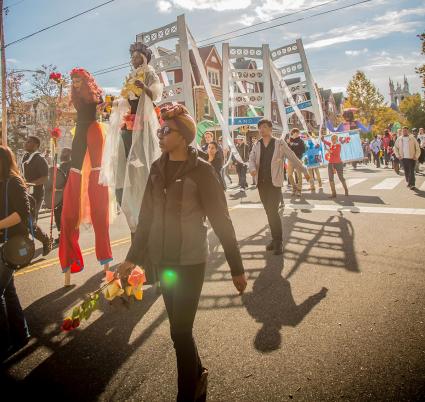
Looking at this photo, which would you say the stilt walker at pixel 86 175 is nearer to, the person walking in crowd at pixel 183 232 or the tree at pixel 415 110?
the person walking in crowd at pixel 183 232

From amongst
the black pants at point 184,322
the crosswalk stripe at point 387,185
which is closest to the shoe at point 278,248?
the black pants at point 184,322

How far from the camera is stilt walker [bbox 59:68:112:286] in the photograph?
4012mm

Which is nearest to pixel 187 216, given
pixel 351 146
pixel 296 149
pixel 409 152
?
pixel 296 149

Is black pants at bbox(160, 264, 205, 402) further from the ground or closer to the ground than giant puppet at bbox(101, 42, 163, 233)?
closer to the ground

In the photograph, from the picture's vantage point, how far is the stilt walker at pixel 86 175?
13.2 ft

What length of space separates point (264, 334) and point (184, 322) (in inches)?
49.9

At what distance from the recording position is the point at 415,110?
70.6m

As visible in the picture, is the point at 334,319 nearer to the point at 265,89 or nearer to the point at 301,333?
the point at 301,333

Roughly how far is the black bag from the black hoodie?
1450 millimetres

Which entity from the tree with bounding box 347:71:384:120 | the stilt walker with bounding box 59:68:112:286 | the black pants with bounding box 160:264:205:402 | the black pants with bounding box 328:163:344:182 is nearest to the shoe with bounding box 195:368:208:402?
the black pants with bounding box 160:264:205:402

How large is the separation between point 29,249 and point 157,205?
1.62 metres

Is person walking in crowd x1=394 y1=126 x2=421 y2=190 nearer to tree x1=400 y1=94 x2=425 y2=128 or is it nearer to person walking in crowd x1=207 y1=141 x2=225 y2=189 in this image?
person walking in crowd x1=207 y1=141 x2=225 y2=189

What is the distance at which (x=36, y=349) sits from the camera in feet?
10.1

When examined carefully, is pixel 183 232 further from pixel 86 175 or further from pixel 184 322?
pixel 86 175
